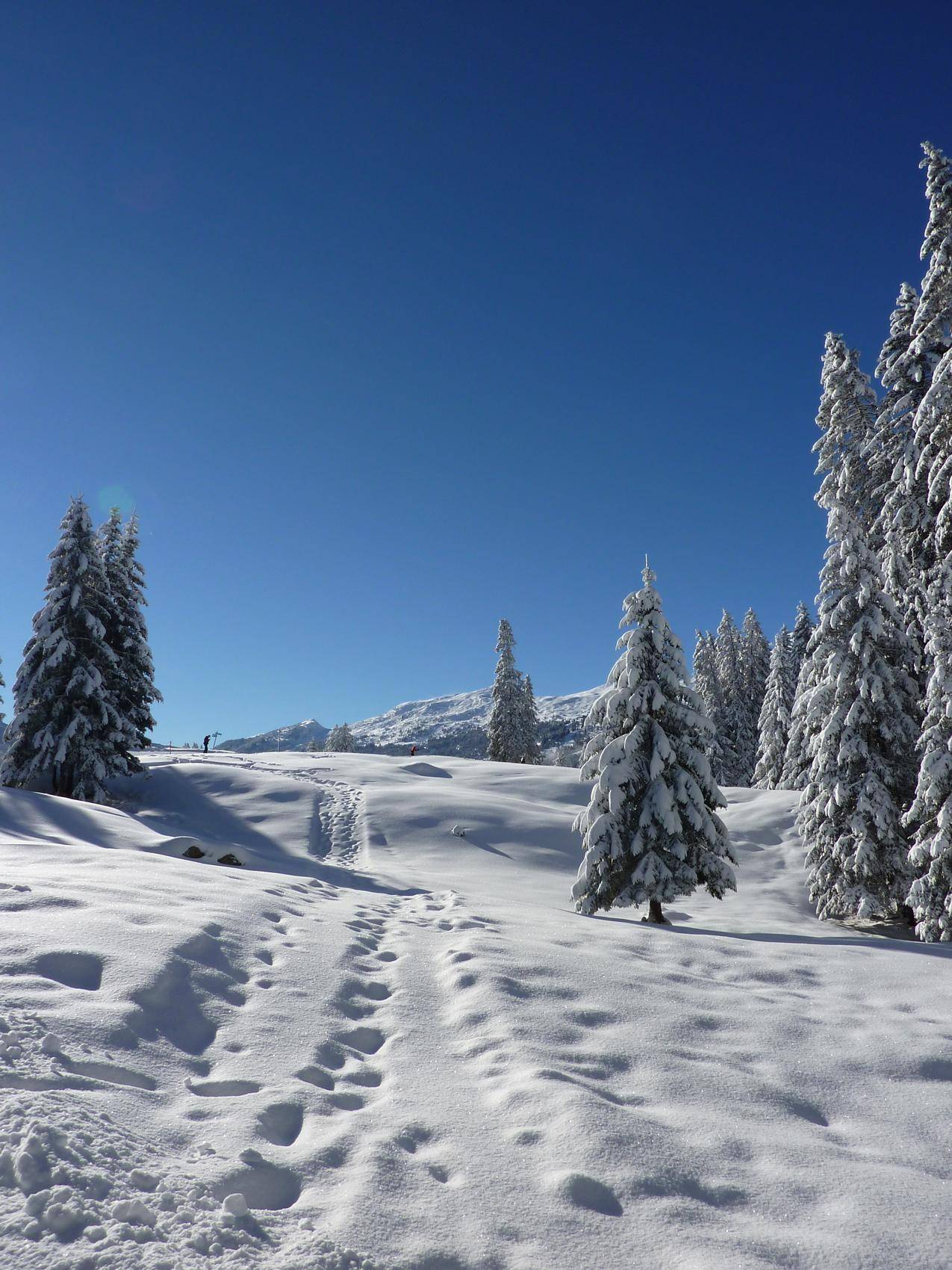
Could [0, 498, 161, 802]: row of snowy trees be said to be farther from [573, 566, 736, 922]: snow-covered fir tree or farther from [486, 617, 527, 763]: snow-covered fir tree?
[486, 617, 527, 763]: snow-covered fir tree

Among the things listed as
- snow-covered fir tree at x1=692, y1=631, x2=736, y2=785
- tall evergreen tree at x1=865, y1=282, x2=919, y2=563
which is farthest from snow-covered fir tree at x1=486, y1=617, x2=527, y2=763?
tall evergreen tree at x1=865, y1=282, x2=919, y2=563

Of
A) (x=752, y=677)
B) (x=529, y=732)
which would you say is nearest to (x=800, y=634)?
(x=752, y=677)

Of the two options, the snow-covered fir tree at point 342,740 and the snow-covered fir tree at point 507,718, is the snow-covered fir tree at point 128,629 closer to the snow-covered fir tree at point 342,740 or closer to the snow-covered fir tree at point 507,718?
the snow-covered fir tree at point 507,718

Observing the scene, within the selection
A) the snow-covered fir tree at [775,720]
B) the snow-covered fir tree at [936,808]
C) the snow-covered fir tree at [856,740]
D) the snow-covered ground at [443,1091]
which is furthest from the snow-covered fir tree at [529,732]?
the snow-covered ground at [443,1091]

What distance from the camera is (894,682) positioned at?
18.5 meters

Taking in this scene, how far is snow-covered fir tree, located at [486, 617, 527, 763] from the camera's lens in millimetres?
55375

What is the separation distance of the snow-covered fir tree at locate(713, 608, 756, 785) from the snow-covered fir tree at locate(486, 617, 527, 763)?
1485 centimetres

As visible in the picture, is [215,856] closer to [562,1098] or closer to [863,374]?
[562,1098]

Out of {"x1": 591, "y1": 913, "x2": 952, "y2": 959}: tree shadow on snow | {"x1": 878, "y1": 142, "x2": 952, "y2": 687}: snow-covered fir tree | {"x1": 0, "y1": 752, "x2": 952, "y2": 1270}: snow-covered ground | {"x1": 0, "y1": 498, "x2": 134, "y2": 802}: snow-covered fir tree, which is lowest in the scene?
{"x1": 591, "y1": 913, "x2": 952, "y2": 959}: tree shadow on snow

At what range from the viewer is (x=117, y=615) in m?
31.8

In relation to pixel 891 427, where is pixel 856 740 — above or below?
below

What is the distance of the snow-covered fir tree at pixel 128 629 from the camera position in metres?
31.2

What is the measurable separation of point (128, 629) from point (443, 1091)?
105 feet

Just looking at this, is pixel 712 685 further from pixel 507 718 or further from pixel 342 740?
pixel 342 740
